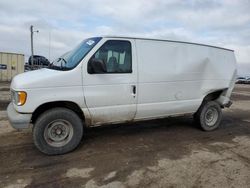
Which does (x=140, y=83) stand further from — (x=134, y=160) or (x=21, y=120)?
(x=21, y=120)

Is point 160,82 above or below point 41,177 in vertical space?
above

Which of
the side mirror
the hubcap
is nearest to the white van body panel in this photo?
the side mirror

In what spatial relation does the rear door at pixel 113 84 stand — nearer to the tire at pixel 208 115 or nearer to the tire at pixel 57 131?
the tire at pixel 57 131

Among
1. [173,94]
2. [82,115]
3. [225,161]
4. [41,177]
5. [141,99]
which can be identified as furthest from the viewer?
[173,94]

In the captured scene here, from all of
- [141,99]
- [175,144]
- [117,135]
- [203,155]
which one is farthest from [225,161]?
[117,135]

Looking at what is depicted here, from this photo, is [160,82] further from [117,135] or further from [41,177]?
[41,177]

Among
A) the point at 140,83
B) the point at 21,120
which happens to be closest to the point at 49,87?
the point at 21,120

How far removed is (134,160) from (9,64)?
78.7 feet

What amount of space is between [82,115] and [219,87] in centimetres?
377

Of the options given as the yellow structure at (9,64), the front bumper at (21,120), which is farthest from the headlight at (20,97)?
the yellow structure at (9,64)

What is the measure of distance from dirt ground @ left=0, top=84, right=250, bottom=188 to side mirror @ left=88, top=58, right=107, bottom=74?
5.23 ft

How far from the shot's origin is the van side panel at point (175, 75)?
5.49 m

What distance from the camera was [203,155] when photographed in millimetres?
4926

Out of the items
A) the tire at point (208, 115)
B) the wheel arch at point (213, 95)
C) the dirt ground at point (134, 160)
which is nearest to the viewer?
the dirt ground at point (134, 160)
